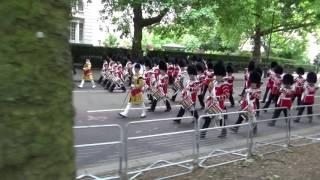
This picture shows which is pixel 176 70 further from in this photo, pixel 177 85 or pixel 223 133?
pixel 223 133

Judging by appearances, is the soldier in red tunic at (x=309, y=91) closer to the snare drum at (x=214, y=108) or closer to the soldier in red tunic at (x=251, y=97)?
the soldier in red tunic at (x=251, y=97)

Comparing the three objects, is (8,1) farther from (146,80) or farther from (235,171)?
(146,80)

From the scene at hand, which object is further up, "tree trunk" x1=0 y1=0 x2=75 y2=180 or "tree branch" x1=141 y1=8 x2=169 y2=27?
"tree branch" x1=141 y1=8 x2=169 y2=27

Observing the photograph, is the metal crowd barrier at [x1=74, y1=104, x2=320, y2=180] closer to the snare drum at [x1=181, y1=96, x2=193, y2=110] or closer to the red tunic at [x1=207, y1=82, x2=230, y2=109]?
the red tunic at [x1=207, y1=82, x2=230, y2=109]

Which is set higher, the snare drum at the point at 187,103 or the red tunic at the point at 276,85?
the red tunic at the point at 276,85

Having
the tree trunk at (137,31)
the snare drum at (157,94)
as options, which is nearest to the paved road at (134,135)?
the snare drum at (157,94)

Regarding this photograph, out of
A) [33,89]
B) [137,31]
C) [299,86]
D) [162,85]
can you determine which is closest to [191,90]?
[162,85]

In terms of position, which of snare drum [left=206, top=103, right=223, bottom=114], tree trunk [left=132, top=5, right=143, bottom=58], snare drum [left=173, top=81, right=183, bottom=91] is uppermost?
tree trunk [left=132, top=5, right=143, bottom=58]

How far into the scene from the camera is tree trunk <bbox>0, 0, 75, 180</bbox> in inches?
75.2

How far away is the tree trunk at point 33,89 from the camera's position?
1911 mm

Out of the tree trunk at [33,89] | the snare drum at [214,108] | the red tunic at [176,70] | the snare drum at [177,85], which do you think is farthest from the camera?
the red tunic at [176,70]

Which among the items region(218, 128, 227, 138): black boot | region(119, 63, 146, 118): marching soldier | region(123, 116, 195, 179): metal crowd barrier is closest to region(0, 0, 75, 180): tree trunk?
region(123, 116, 195, 179): metal crowd barrier

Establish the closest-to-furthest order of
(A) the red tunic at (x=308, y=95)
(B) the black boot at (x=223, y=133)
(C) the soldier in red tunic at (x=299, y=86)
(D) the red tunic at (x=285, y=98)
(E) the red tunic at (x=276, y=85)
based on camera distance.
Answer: (B) the black boot at (x=223, y=133) → (D) the red tunic at (x=285, y=98) → (A) the red tunic at (x=308, y=95) → (C) the soldier in red tunic at (x=299, y=86) → (E) the red tunic at (x=276, y=85)

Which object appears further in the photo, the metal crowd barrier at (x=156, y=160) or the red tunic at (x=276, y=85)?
the red tunic at (x=276, y=85)
